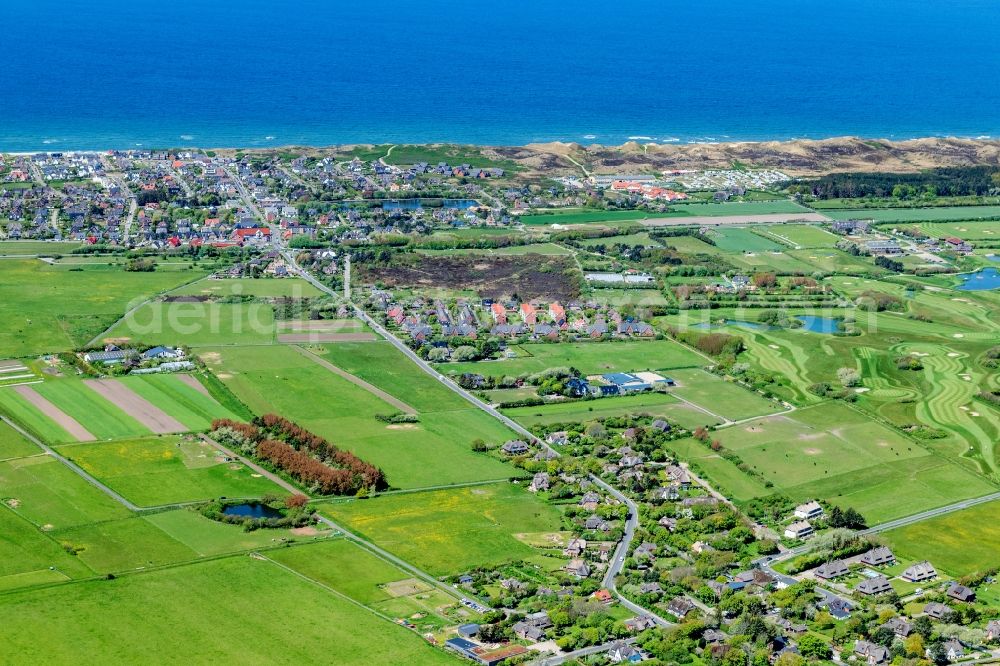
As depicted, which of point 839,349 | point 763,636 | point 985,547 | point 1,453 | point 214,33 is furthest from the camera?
point 214,33

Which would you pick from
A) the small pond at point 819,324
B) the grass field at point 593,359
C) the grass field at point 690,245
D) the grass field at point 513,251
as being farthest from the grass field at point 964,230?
the grass field at point 593,359

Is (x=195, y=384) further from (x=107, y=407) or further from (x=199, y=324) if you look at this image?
(x=199, y=324)

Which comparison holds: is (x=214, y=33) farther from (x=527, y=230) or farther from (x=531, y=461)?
(x=531, y=461)

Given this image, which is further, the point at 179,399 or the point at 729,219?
the point at 729,219

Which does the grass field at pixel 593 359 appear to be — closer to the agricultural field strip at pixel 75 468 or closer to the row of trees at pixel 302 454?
the row of trees at pixel 302 454

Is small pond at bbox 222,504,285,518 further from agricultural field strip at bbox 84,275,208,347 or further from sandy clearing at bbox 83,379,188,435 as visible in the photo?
agricultural field strip at bbox 84,275,208,347

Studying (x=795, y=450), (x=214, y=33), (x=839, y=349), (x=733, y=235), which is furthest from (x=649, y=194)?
(x=214, y=33)

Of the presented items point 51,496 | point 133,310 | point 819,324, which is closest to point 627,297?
point 819,324
